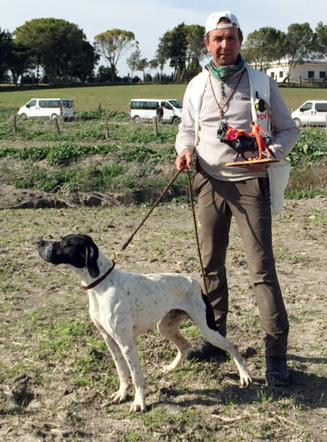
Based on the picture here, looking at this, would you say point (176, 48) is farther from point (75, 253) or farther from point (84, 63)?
point (75, 253)

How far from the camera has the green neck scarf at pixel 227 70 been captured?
3.70 metres

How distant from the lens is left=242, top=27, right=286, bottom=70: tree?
90.7 m

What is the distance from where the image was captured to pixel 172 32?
91.8m

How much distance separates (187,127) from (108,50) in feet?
314

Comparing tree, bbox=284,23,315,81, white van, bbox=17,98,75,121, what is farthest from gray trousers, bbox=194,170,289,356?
tree, bbox=284,23,315,81

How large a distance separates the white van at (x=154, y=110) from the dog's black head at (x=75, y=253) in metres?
29.2

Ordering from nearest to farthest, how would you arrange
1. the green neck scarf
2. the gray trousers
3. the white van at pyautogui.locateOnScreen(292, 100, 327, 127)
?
the green neck scarf, the gray trousers, the white van at pyautogui.locateOnScreen(292, 100, 327, 127)

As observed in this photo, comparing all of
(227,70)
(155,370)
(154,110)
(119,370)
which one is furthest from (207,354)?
(154,110)

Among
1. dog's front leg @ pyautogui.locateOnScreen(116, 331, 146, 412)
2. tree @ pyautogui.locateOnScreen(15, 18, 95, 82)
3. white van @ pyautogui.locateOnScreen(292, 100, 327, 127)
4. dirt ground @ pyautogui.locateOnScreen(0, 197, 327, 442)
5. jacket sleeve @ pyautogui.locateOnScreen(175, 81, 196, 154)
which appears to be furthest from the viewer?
tree @ pyautogui.locateOnScreen(15, 18, 95, 82)

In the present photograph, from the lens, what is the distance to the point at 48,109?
3503cm

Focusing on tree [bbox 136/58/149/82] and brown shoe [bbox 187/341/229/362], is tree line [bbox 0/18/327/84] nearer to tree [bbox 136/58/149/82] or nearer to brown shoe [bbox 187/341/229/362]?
tree [bbox 136/58/149/82]

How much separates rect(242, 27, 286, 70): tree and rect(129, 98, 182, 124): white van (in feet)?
192

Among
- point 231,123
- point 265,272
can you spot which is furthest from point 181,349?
point 231,123

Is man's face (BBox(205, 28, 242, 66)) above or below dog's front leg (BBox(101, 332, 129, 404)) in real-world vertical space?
above
